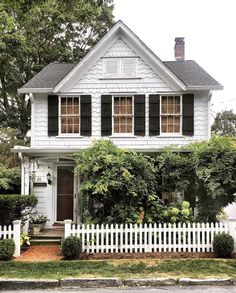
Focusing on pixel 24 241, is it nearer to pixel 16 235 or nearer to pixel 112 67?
pixel 16 235

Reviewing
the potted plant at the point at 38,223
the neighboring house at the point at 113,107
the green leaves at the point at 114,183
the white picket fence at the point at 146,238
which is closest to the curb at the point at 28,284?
the white picket fence at the point at 146,238

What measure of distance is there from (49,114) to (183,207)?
6.62 m

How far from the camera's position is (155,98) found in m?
14.2

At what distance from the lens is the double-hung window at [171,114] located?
14.2m

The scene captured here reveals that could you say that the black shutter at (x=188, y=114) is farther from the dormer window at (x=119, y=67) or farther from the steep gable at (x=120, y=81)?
the dormer window at (x=119, y=67)

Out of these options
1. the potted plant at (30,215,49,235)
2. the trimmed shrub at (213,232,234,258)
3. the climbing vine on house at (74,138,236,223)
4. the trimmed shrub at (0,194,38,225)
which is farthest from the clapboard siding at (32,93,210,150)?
the trimmed shrub at (213,232,234,258)

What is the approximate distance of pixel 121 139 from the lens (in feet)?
46.5

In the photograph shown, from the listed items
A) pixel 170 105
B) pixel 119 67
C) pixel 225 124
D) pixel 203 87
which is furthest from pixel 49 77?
pixel 225 124

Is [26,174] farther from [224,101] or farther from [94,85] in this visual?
[224,101]

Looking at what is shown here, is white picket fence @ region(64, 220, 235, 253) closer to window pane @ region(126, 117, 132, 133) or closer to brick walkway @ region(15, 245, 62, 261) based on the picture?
brick walkway @ region(15, 245, 62, 261)

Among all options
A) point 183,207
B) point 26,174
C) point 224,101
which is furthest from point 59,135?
point 224,101

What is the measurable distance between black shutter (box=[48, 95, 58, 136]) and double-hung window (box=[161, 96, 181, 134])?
4298mm

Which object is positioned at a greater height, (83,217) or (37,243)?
(83,217)

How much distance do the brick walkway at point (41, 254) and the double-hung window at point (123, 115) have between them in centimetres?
539
